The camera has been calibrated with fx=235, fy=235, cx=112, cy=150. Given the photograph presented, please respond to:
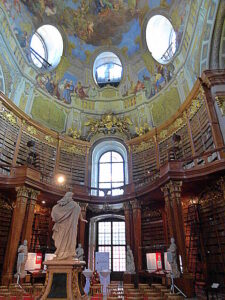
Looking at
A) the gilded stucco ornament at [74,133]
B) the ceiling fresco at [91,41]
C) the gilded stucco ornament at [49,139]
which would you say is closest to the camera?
the gilded stucco ornament at [49,139]

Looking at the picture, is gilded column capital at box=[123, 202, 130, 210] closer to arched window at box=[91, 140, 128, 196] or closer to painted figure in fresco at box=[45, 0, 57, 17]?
arched window at box=[91, 140, 128, 196]

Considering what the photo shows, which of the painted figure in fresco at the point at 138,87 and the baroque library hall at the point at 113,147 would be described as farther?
the painted figure in fresco at the point at 138,87

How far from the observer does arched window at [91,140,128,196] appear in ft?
50.7

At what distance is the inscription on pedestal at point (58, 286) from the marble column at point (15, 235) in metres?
5.28

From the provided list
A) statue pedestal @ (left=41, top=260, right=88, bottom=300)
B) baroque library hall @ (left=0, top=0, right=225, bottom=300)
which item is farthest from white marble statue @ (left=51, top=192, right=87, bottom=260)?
statue pedestal @ (left=41, top=260, right=88, bottom=300)

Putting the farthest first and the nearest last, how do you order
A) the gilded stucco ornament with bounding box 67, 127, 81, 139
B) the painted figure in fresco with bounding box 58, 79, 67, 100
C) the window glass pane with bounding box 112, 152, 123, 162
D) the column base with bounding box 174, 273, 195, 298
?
the window glass pane with bounding box 112, 152, 123, 162, the painted figure in fresco with bounding box 58, 79, 67, 100, the gilded stucco ornament with bounding box 67, 127, 81, 139, the column base with bounding box 174, 273, 195, 298

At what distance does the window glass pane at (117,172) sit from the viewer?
51.5ft

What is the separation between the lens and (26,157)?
12734 millimetres

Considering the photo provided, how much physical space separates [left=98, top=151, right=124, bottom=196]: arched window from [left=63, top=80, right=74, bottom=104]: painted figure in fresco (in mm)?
4571

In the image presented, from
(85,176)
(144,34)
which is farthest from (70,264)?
(144,34)

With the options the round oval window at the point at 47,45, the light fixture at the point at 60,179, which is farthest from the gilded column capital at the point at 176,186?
the round oval window at the point at 47,45

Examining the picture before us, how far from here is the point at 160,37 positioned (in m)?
15.9

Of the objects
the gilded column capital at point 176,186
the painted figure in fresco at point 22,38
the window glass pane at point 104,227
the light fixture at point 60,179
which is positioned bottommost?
the window glass pane at point 104,227

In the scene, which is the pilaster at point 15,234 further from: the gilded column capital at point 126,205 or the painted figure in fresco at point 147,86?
the painted figure in fresco at point 147,86
